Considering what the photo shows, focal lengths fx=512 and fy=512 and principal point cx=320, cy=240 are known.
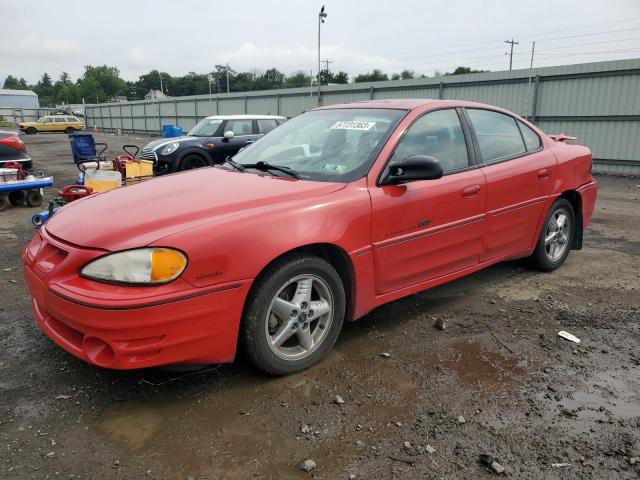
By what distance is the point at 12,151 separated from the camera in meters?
9.62

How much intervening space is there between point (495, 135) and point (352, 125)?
133 centimetres

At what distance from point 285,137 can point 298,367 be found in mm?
1891

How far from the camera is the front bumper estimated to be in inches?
94.8

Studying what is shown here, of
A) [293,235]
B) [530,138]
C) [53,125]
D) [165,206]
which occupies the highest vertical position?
[530,138]

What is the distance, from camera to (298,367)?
302 cm

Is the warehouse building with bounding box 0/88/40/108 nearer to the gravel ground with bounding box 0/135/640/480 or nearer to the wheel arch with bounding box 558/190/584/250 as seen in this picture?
the gravel ground with bounding box 0/135/640/480

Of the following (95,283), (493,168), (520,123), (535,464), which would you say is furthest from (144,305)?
(520,123)

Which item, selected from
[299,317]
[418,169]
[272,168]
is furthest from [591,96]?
[299,317]

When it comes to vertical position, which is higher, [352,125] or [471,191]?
[352,125]

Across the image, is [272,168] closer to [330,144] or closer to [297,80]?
[330,144]

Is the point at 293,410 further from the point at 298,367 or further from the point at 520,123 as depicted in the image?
the point at 520,123

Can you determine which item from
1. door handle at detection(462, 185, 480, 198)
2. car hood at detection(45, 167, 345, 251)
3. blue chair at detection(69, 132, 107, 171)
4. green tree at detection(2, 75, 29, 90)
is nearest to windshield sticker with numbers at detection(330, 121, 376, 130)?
car hood at detection(45, 167, 345, 251)

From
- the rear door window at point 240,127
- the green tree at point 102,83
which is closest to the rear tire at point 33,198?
the rear door window at point 240,127

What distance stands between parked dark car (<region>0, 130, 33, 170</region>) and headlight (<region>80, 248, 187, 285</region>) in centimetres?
843
